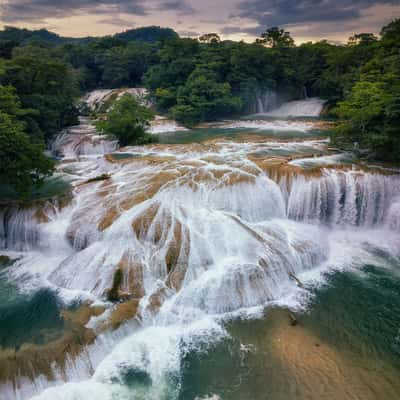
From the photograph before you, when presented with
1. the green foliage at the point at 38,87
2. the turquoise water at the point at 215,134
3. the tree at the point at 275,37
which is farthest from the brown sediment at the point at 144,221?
the tree at the point at 275,37

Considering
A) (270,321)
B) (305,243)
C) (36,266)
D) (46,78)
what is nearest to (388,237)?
(305,243)

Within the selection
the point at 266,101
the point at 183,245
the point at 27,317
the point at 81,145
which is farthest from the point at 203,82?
the point at 27,317

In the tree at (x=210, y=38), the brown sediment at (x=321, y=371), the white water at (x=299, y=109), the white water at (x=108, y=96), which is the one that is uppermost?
the tree at (x=210, y=38)

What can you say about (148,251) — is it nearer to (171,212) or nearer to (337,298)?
(171,212)

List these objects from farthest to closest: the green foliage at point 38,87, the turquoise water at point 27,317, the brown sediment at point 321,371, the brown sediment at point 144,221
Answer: the green foliage at point 38,87, the brown sediment at point 144,221, the turquoise water at point 27,317, the brown sediment at point 321,371

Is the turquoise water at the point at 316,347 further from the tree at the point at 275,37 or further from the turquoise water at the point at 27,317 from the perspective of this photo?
the tree at the point at 275,37

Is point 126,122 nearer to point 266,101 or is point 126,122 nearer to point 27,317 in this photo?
point 27,317

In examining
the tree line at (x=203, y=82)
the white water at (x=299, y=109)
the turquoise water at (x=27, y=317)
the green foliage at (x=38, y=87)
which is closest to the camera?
the turquoise water at (x=27, y=317)
